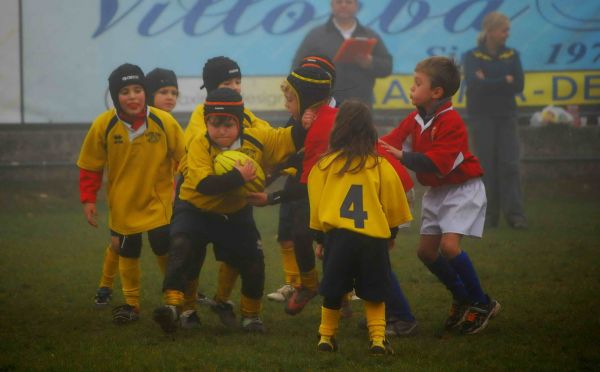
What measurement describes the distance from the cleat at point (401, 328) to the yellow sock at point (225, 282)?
109 cm

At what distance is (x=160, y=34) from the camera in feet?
51.7

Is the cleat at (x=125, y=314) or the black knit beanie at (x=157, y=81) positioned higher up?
the black knit beanie at (x=157, y=81)

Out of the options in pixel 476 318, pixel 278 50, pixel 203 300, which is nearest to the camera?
pixel 476 318

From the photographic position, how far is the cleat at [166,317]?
20.6 ft

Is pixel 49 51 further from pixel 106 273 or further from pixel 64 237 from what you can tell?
pixel 106 273

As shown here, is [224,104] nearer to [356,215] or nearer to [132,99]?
[132,99]

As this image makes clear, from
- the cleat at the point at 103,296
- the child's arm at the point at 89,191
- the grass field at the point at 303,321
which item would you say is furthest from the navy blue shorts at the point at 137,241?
the cleat at the point at 103,296

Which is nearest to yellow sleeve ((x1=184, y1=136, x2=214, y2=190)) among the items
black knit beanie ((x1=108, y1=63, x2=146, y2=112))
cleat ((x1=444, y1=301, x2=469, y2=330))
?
black knit beanie ((x1=108, y1=63, x2=146, y2=112))

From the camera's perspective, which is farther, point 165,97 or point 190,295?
point 165,97

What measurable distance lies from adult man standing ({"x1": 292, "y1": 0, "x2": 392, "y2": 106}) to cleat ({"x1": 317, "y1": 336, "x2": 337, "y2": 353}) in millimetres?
6508

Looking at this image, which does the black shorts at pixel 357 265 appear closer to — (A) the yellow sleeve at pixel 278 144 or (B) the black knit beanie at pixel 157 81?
(A) the yellow sleeve at pixel 278 144

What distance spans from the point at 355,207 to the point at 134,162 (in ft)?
6.42

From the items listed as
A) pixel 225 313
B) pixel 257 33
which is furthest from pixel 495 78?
pixel 225 313

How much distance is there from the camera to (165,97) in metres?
8.44
